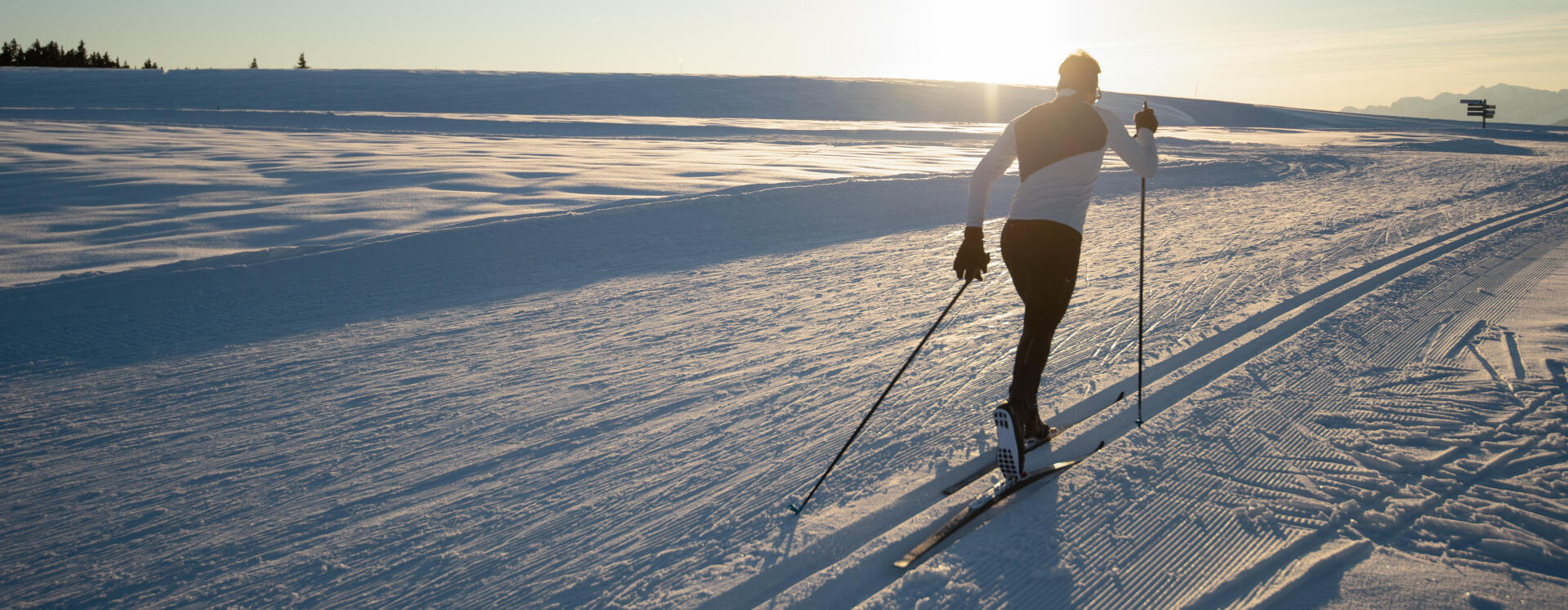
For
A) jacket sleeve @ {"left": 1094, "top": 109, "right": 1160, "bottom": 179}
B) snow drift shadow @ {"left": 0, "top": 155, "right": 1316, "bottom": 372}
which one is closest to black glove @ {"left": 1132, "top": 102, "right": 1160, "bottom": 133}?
jacket sleeve @ {"left": 1094, "top": 109, "right": 1160, "bottom": 179}

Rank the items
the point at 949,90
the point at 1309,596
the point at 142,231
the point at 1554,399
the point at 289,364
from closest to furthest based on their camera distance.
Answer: the point at 1309,596 < the point at 1554,399 < the point at 289,364 < the point at 142,231 < the point at 949,90

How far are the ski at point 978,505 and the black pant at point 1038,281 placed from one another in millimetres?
301

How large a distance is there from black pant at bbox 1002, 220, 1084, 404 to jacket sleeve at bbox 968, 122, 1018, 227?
Answer: 0.47 feet

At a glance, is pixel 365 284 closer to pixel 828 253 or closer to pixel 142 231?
pixel 142 231

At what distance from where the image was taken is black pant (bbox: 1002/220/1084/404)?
10.1 feet

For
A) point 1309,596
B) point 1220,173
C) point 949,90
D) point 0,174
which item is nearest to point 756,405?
point 1309,596

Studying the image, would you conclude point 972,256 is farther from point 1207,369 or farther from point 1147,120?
point 1207,369

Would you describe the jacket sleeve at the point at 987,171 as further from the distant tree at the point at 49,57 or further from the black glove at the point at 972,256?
the distant tree at the point at 49,57

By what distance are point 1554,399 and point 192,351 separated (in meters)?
7.35

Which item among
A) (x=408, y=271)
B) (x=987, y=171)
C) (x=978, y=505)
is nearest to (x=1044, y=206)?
(x=987, y=171)

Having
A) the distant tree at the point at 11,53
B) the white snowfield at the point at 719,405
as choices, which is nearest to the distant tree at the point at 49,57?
the distant tree at the point at 11,53

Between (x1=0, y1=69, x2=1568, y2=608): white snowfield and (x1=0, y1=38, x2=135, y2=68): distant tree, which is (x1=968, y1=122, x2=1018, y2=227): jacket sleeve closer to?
(x1=0, y1=69, x2=1568, y2=608): white snowfield

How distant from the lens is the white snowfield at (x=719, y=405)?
245 centimetres

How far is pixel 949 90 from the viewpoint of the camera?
50938 mm
